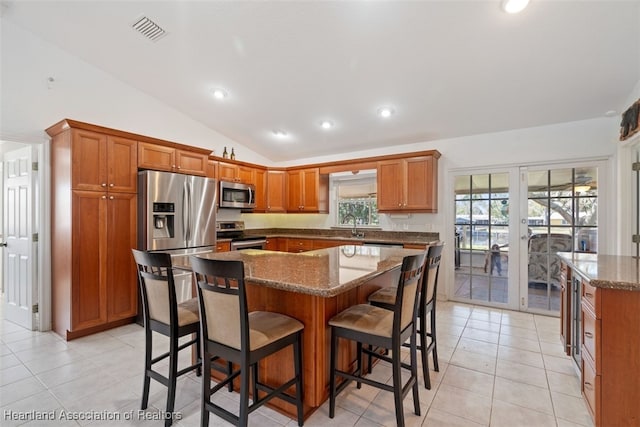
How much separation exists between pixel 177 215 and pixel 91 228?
2.72 feet

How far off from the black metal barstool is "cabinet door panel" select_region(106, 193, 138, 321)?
5.62 ft

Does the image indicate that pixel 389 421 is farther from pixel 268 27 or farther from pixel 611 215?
pixel 611 215

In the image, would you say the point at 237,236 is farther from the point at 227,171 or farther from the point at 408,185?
the point at 408,185

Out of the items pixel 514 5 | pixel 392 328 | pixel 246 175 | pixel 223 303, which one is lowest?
pixel 392 328

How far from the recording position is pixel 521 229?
3.92 metres

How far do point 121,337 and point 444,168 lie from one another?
4.51 m

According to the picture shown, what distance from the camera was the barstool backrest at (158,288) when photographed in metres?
1.74

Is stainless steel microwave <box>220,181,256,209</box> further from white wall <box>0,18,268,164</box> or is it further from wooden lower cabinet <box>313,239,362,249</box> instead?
wooden lower cabinet <box>313,239,362,249</box>

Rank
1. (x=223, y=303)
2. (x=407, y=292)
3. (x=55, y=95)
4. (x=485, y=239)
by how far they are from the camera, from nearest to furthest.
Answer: (x=223, y=303) → (x=407, y=292) → (x=55, y=95) → (x=485, y=239)

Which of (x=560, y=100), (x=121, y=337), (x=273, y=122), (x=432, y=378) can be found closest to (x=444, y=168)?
(x=560, y=100)

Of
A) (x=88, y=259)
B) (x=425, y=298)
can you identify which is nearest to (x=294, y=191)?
(x=88, y=259)

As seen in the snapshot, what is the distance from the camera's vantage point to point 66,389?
2.13 metres

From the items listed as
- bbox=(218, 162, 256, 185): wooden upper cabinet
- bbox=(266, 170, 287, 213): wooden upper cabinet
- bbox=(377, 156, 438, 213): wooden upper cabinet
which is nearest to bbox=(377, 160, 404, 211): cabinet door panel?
bbox=(377, 156, 438, 213): wooden upper cabinet

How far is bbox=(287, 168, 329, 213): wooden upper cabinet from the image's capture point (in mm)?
5273
